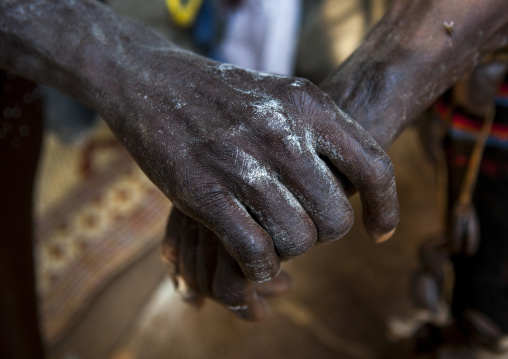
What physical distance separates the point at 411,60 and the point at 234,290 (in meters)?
0.44

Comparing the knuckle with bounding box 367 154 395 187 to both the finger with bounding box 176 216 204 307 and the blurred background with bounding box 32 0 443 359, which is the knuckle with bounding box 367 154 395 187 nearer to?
the finger with bounding box 176 216 204 307

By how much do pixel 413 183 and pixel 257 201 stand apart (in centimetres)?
163

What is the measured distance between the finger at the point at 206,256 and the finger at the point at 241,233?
101 millimetres

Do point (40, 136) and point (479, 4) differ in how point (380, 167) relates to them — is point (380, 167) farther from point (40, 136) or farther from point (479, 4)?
point (40, 136)

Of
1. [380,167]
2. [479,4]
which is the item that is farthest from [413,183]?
[380,167]

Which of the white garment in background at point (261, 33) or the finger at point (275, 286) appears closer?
the finger at point (275, 286)

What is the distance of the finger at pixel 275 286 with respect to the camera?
2.58 feet

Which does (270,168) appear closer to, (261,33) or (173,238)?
(173,238)

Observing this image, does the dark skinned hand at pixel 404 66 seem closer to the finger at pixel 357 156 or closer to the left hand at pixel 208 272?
the left hand at pixel 208 272

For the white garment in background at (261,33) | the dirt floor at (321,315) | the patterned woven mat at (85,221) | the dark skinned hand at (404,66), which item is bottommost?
the patterned woven mat at (85,221)

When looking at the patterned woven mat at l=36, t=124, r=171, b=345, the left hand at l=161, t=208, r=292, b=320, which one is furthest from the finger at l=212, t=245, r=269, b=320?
the patterned woven mat at l=36, t=124, r=171, b=345

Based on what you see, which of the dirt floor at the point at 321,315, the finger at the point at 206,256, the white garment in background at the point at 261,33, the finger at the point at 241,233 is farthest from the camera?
the white garment in background at the point at 261,33

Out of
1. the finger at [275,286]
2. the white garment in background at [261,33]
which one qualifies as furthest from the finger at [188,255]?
the white garment in background at [261,33]

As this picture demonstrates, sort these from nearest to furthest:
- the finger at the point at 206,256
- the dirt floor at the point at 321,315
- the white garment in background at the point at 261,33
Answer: the finger at the point at 206,256 < the dirt floor at the point at 321,315 < the white garment in background at the point at 261,33
